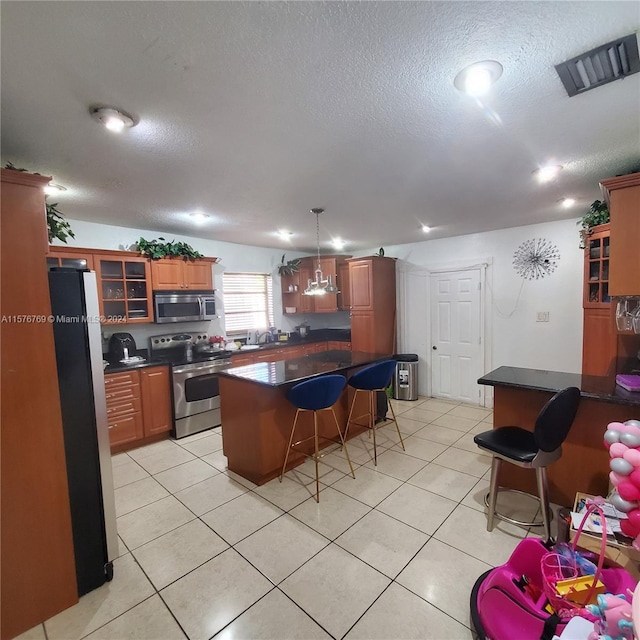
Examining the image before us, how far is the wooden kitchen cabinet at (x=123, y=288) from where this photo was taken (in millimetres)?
3627

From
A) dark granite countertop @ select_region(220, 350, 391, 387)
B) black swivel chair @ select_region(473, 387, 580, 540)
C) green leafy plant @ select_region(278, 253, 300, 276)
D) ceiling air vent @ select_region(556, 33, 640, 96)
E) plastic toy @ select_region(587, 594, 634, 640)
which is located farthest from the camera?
green leafy plant @ select_region(278, 253, 300, 276)

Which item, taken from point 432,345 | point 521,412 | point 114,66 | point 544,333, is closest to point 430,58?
point 114,66

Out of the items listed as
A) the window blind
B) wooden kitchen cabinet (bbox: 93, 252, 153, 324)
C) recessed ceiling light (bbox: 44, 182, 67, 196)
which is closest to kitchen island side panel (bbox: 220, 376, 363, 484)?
wooden kitchen cabinet (bbox: 93, 252, 153, 324)

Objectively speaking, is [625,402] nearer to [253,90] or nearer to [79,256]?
[253,90]

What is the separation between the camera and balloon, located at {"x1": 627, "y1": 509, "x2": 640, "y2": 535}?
1.28m

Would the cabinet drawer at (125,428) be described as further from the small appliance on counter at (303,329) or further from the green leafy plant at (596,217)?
the green leafy plant at (596,217)

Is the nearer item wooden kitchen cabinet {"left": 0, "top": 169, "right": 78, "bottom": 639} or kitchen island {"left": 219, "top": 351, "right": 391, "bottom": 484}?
wooden kitchen cabinet {"left": 0, "top": 169, "right": 78, "bottom": 639}

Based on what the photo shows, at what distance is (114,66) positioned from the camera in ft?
4.24

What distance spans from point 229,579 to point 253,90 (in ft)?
8.41

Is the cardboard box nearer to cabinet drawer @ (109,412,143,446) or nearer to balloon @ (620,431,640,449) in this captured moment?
balloon @ (620,431,640,449)

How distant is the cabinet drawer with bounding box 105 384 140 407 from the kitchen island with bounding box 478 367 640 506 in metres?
3.48

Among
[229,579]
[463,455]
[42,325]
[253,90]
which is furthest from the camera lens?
[463,455]

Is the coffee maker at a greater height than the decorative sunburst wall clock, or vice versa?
the decorative sunburst wall clock

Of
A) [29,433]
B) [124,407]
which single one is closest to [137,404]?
[124,407]
